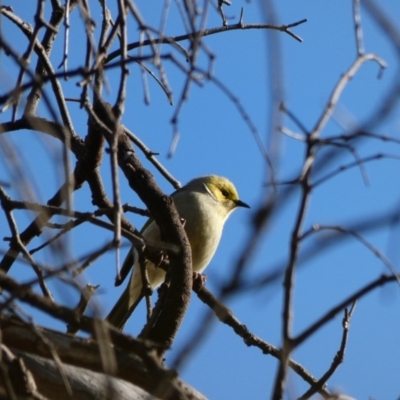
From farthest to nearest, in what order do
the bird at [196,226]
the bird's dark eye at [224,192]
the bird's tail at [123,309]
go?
the bird's dark eye at [224,192], the bird at [196,226], the bird's tail at [123,309]

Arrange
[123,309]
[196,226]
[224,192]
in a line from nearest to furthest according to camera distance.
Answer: [123,309] < [196,226] < [224,192]

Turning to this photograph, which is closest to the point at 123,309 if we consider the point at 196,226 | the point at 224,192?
the point at 196,226

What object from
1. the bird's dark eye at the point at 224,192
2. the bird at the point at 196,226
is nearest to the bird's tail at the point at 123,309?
the bird at the point at 196,226

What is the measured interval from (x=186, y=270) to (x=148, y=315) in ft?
1.58

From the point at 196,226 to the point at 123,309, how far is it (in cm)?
116

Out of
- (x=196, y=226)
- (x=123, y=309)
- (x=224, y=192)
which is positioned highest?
(x=224, y=192)

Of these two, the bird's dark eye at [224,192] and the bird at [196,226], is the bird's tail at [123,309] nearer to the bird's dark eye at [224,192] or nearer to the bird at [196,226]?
the bird at [196,226]

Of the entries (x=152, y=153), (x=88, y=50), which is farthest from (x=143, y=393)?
(x=152, y=153)

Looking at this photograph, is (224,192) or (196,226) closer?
(196,226)

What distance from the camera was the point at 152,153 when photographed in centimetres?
503

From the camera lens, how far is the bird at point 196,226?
6.39m

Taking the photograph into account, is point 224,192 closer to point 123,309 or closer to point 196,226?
point 196,226

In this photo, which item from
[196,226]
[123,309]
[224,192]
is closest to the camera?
[123,309]

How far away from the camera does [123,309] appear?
6.34m
